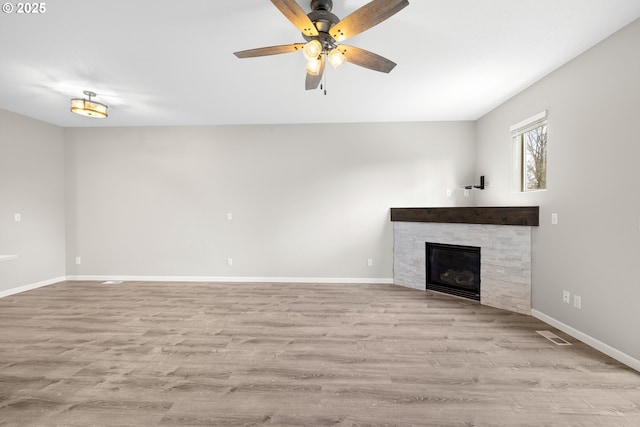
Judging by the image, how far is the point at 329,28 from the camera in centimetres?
192

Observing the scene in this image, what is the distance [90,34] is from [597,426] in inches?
179

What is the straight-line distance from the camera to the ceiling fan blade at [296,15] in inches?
64.1

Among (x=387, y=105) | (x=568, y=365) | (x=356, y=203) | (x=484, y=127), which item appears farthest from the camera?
(x=356, y=203)

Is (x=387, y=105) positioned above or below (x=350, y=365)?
above

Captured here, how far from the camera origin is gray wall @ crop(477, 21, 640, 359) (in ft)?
7.09

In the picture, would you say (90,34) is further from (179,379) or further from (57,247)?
(57,247)

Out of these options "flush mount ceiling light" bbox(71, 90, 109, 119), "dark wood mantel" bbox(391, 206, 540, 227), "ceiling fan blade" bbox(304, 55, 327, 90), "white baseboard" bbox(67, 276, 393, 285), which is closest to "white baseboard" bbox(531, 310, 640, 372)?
"dark wood mantel" bbox(391, 206, 540, 227)

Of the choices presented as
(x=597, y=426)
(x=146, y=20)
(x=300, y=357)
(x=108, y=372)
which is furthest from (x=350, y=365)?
(x=146, y=20)

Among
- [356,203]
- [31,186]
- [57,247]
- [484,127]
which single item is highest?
[484,127]

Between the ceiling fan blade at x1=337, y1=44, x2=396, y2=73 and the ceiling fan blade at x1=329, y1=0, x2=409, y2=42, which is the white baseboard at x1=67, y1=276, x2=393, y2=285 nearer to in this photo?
the ceiling fan blade at x1=337, y1=44, x2=396, y2=73

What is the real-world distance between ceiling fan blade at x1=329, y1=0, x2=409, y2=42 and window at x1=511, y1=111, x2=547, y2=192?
2.54 metres

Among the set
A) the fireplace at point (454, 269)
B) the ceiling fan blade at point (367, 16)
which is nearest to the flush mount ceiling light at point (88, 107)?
the ceiling fan blade at point (367, 16)

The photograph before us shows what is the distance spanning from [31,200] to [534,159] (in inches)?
293

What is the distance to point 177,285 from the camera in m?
4.55
